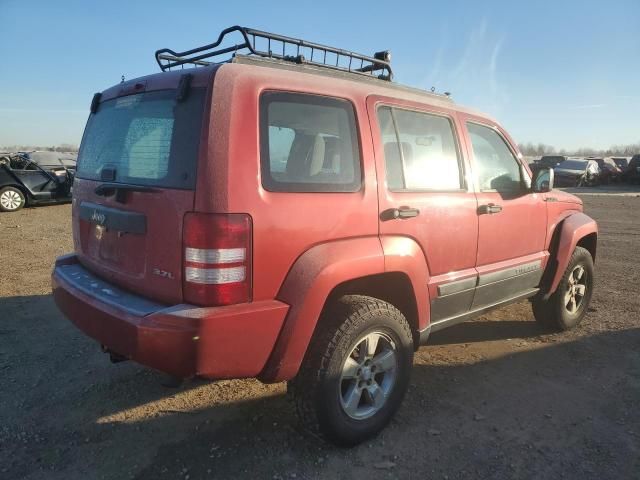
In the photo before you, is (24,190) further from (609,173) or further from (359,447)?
(609,173)

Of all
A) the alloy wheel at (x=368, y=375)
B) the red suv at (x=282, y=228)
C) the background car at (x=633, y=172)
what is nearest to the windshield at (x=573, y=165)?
the background car at (x=633, y=172)

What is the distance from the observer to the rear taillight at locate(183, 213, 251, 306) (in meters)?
2.02

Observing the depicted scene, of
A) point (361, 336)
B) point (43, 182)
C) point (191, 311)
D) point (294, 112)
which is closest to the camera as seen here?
point (191, 311)

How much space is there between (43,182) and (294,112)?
1211 cm

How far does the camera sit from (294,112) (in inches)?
93.6

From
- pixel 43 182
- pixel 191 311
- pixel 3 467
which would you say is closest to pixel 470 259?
pixel 191 311

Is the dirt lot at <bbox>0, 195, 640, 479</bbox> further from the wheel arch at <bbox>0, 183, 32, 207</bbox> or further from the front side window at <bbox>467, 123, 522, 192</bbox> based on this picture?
the wheel arch at <bbox>0, 183, 32, 207</bbox>

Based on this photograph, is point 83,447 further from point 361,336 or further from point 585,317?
point 585,317

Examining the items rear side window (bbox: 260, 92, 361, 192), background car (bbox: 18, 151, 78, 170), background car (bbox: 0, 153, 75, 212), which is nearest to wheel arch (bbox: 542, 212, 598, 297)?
rear side window (bbox: 260, 92, 361, 192)

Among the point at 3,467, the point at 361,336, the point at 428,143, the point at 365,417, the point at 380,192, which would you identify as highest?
the point at 428,143

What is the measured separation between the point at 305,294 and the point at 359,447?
40.6 inches

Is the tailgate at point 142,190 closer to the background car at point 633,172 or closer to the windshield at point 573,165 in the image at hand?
the windshield at point 573,165

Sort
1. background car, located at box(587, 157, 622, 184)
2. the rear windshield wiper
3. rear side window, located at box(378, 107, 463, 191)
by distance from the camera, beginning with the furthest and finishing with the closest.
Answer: background car, located at box(587, 157, 622, 184) → rear side window, located at box(378, 107, 463, 191) → the rear windshield wiper

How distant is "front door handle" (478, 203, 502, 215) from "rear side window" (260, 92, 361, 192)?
115cm
